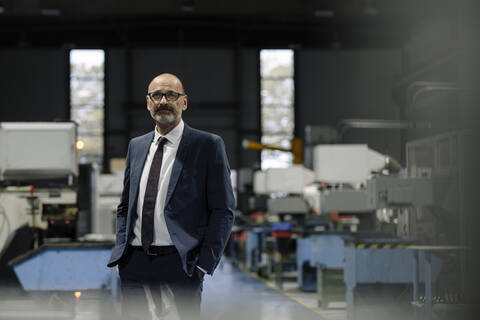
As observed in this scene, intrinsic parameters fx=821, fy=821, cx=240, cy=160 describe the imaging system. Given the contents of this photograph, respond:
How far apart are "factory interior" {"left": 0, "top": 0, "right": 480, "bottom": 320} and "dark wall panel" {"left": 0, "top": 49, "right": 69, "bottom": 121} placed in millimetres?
45

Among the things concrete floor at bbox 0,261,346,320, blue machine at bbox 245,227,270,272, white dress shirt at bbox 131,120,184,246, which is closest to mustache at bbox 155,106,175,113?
white dress shirt at bbox 131,120,184,246

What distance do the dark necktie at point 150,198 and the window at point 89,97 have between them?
53.9ft

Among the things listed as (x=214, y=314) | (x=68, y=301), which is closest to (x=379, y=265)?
(x=214, y=314)

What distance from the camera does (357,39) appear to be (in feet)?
62.0

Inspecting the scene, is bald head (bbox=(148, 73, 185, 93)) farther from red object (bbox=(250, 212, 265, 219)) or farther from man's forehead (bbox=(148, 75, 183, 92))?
red object (bbox=(250, 212, 265, 219))

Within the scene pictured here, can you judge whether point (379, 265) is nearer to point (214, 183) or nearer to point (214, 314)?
point (214, 314)

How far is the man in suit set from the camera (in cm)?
292

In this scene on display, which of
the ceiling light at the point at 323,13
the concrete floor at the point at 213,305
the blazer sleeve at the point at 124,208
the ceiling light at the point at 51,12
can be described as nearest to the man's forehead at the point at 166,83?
the blazer sleeve at the point at 124,208

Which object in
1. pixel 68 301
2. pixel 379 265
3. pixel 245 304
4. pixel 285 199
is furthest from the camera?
pixel 285 199

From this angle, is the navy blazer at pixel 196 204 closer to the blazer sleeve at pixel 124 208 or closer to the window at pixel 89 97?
the blazer sleeve at pixel 124 208

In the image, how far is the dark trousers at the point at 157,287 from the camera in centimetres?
291

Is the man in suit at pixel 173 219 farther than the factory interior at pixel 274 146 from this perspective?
No

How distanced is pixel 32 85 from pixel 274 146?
20.3 ft

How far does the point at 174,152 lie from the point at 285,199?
814 cm
